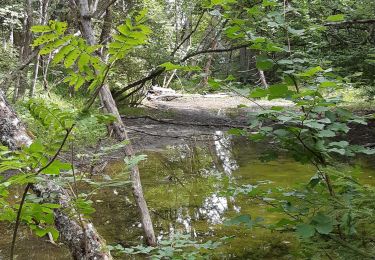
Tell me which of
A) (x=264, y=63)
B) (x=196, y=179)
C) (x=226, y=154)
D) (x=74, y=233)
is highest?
(x=264, y=63)

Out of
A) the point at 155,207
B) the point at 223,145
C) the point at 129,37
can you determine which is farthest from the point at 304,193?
the point at 223,145

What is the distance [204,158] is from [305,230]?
686cm

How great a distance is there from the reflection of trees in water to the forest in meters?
0.03

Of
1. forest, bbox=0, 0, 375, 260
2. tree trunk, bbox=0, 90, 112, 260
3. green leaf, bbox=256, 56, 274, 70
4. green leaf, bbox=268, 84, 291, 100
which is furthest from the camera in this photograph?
tree trunk, bbox=0, 90, 112, 260

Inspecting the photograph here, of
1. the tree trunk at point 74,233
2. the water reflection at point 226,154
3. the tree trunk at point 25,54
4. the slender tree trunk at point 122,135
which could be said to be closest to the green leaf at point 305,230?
the tree trunk at point 74,233

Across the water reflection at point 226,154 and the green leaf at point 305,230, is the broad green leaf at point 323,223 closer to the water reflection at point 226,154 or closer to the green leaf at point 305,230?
the green leaf at point 305,230

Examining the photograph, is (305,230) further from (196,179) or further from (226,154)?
(226,154)

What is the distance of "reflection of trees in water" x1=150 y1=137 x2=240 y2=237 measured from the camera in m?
4.86

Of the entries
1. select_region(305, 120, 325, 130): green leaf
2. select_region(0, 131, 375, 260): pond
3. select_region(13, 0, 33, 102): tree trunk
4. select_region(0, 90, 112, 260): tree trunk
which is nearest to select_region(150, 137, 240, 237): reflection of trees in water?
select_region(0, 131, 375, 260): pond

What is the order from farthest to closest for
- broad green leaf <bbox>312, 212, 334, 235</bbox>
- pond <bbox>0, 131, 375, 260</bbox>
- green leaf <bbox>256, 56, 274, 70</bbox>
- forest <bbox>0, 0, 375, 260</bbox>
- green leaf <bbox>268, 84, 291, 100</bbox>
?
1. pond <bbox>0, 131, 375, 260</bbox>
2. green leaf <bbox>256, 56, 274, 70</bbox>
3. green leaf <bbox>268, 84, 291, 100</bbox>
4. broad green leaf <bbox>312, 212, 334, 235</bbox>
5. forest <bbox>0, 0, 375, 260</bbox>

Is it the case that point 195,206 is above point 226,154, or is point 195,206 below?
above

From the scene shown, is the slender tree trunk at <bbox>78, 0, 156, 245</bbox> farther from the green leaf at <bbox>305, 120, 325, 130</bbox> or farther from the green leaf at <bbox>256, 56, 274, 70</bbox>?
the green leaf at <bbox>305, 120, 325, 130</bbox>

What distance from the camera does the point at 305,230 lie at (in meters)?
1.78

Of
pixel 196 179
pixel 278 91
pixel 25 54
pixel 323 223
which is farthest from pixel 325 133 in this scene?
pixel 25 54
